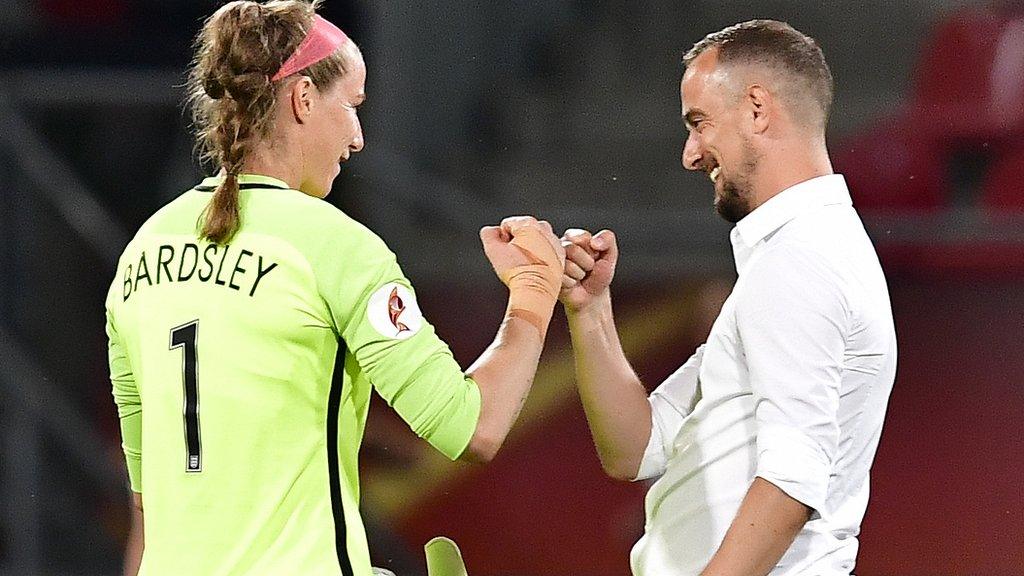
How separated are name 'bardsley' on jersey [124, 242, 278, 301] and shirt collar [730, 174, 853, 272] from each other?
0.47 m

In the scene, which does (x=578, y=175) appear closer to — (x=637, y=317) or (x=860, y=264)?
(x=637, y=317)

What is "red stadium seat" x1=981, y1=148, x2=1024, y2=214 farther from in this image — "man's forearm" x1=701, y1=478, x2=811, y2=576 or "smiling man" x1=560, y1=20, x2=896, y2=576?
"man's forearm" x1=701, y1=478, x2=811, y2=576

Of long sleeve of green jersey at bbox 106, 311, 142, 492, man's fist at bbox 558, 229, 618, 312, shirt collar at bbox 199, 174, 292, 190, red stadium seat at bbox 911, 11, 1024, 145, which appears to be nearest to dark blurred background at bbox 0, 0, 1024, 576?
red stadium seat at bbox 911, 11, 1024, 145

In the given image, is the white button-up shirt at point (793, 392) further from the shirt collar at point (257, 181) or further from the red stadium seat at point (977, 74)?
the red stadium seat at point (977, 74)

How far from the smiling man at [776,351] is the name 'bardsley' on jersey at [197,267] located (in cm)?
44

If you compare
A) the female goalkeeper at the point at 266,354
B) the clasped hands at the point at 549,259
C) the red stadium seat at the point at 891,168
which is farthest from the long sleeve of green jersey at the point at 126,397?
the red stadium seat at the point at 891,168

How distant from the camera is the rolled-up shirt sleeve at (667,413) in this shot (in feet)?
4.66

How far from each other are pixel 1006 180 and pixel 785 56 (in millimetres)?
1062

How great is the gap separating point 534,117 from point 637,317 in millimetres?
395

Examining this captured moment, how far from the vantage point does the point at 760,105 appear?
1.22 meters

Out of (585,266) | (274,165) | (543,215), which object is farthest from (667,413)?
(543,215)

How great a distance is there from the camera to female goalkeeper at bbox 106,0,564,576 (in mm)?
1010

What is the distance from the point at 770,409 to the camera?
1097mm

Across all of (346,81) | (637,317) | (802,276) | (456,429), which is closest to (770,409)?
(802,276)
